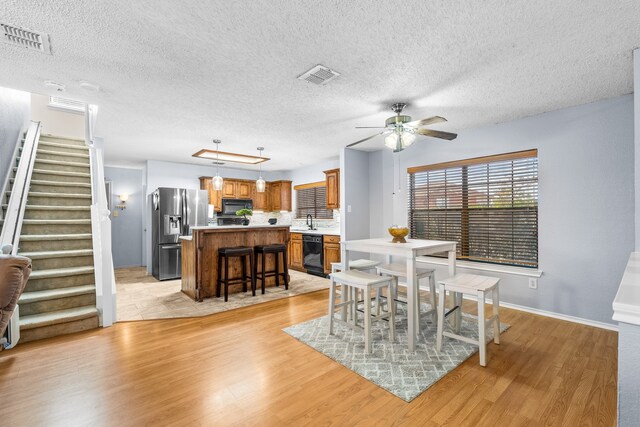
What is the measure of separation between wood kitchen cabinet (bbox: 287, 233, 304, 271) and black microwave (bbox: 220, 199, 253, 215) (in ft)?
4.92

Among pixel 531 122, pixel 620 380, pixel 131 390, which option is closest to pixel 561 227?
pixel 531 122

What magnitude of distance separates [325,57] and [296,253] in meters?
4.71

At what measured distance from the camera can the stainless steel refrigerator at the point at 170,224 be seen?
5.67 metres

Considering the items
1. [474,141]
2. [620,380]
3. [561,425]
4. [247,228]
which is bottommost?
[561,425]

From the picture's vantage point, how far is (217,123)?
392cm

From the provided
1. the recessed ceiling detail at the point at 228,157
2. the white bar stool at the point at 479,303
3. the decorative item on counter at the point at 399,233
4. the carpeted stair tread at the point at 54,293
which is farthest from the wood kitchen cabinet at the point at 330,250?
the carpeted stair tread at the point at 54,293

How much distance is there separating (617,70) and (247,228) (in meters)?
4.46

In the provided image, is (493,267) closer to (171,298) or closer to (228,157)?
(171,298)

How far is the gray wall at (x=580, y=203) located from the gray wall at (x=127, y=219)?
7.45m

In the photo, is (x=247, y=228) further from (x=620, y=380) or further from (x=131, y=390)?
(x=620, y=380)

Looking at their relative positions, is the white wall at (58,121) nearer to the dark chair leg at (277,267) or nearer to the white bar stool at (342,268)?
the dark chair leg at (277,267)

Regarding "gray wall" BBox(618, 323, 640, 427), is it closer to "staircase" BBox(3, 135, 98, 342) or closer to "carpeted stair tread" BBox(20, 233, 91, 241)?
"staircase" BBox(3, 135, 98, 342)

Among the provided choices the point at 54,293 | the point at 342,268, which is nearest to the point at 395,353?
the point at 342,268

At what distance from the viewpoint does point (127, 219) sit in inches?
276
